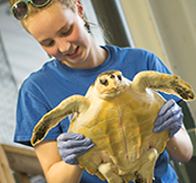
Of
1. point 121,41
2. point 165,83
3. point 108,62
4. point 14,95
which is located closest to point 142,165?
point 165,83

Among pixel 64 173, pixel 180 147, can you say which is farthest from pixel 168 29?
pixel 64 173

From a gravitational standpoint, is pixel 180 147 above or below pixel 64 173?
below

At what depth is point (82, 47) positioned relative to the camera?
665 millimetres

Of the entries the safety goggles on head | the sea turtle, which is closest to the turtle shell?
the sea turtle

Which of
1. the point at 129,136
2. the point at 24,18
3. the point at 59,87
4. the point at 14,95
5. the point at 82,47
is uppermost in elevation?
the point at 24,18

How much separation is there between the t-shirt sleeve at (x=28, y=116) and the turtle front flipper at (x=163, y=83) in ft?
1.03

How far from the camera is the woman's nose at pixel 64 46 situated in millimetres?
624

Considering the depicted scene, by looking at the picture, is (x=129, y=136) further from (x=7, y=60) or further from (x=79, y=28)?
(x=7, y=60)

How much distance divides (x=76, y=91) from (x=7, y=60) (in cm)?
124

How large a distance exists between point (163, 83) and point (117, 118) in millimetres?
136

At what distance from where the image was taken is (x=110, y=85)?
1.74ft

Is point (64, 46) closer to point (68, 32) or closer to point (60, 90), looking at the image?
point (68, 32)

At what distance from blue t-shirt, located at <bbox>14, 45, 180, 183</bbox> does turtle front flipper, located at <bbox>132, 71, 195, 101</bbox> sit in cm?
20

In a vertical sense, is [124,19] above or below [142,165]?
above
